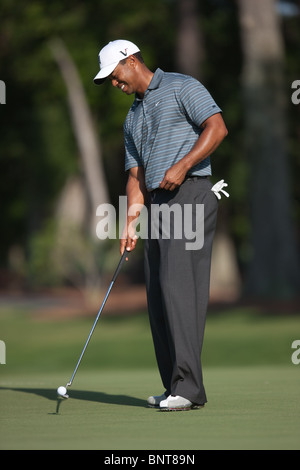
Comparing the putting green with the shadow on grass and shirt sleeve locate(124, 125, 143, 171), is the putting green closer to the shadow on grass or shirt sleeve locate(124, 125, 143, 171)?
the shadow on grass

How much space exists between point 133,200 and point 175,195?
1.86 ft

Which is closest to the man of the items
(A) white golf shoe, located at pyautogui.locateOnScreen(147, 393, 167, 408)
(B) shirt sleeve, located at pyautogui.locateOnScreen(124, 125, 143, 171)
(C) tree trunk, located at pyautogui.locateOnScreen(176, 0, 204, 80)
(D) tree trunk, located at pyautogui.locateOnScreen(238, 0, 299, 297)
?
(A) white golf shoe, located at pyautogui.locateOnScreen(147, 393, 167, 408)

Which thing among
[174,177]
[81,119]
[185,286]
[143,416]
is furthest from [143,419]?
[81,119]

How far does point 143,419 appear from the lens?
16.9 feet

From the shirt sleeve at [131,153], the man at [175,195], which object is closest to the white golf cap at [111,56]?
the man at [175,195]

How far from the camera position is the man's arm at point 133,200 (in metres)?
6.30

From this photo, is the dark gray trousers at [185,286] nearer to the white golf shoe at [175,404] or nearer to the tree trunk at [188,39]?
the white golf shoe at [175,404]

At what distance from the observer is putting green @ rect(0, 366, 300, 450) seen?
4262 mm

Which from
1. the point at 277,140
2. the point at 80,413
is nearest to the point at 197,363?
the point at 80,413

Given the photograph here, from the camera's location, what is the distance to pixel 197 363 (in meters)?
5.77

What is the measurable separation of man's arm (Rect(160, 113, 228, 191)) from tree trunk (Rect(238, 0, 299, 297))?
50.0 feet

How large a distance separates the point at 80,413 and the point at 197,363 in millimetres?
712

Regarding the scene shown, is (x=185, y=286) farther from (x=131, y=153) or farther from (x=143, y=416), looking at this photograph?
(x=131, y=153)
